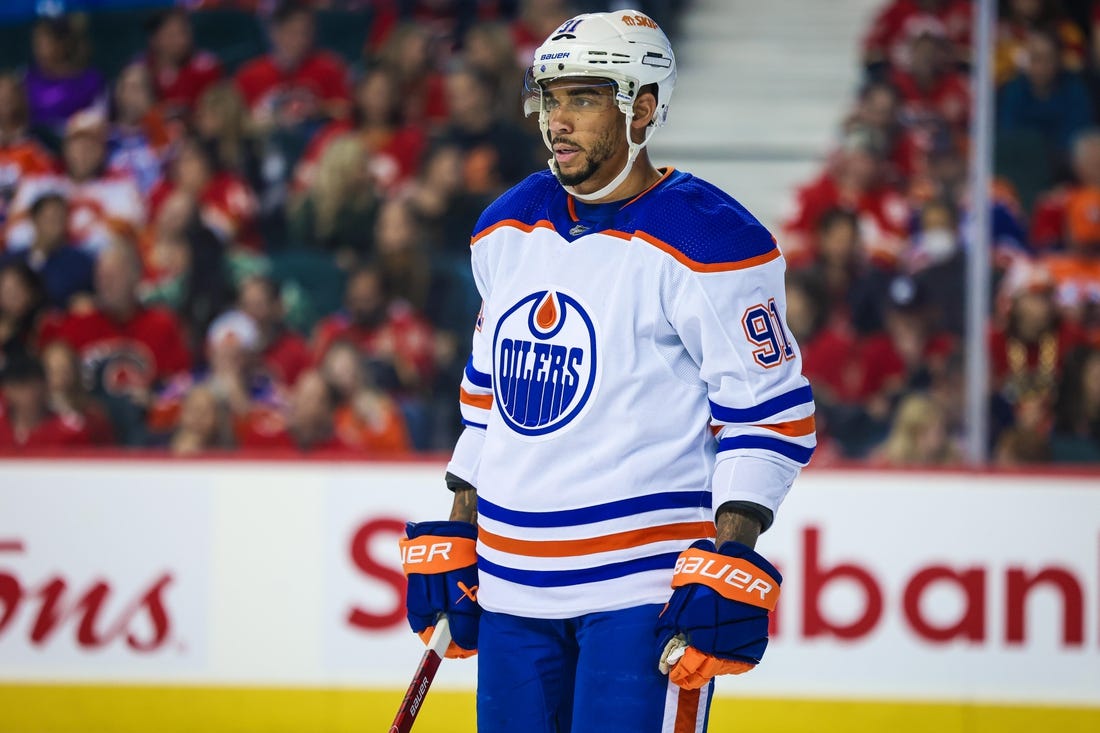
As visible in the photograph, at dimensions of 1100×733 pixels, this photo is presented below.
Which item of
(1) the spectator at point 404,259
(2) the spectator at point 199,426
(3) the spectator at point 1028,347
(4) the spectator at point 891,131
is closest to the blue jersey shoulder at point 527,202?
(2) the spectator at point 199,426

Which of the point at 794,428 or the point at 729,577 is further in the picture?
the point at 794,428

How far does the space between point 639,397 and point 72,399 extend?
3.62 m

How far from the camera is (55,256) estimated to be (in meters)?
6.30

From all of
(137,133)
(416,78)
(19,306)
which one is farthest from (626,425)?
(137,133)

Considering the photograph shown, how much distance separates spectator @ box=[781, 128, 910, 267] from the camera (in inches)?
247

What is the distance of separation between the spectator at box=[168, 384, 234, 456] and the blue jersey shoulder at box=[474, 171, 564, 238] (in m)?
3.11

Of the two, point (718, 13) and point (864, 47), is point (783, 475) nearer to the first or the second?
point (864, 47)

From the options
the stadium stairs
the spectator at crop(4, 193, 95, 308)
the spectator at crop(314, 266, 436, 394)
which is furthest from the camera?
the stadium stairs

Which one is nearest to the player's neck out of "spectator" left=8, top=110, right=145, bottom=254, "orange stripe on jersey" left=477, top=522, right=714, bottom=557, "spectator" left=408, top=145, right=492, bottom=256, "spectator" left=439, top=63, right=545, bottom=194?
"orange stripe on jersey" left=477, top=522, right=714, bottom=557

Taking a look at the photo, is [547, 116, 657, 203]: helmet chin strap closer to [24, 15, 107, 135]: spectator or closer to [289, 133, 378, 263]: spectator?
[289, 133, 378, 263]: spectator

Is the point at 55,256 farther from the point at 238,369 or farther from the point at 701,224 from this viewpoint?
the point at 701,224

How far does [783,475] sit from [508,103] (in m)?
4.64

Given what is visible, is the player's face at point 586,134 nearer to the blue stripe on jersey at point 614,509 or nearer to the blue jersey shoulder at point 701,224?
the blue jersey shoulder at point 701,224

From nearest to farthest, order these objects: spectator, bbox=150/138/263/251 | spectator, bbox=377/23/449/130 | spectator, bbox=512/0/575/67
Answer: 1. spectator, bbox=150/138/263/251
2. spectator, bbox=377/23/449/130
3. spectator, bbox=512/0/575/67
